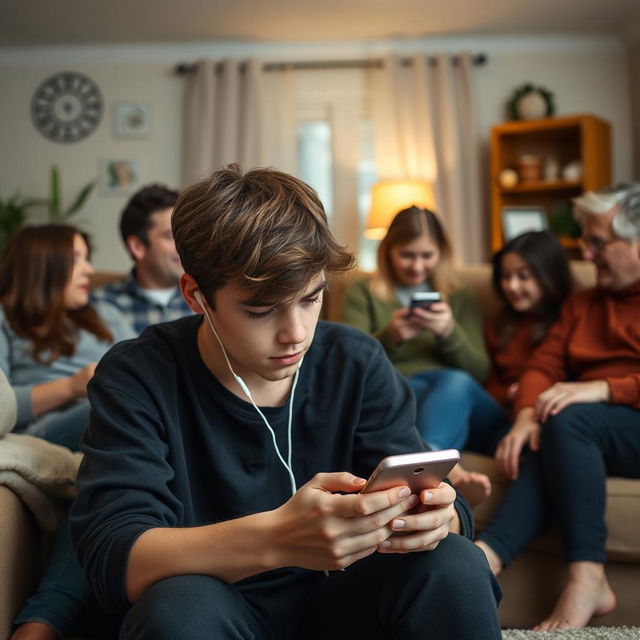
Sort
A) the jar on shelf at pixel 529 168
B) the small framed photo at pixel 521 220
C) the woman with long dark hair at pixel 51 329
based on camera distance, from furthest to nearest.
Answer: the jar on shelf at pixel 529 168 → the small framed photo at pixel 521 220 → the woman with long dark hair at pixel 51 329

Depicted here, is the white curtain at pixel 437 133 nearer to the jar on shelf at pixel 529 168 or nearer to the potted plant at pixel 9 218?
the jar on shelf at pixel 529 168

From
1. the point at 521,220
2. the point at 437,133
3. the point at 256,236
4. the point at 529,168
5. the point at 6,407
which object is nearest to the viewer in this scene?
the point at 256,236

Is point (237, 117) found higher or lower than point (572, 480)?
higher

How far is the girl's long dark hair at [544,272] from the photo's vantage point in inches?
93.1

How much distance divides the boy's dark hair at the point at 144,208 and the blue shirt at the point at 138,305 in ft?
0.53

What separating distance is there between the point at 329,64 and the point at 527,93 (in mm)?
1358

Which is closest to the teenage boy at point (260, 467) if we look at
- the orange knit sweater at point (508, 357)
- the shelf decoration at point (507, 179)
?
the orange knit sweater at point (508, 357)

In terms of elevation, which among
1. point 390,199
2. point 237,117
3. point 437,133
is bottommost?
point 390,199

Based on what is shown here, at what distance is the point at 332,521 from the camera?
913 millimetres

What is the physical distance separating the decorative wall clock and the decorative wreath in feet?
9.35

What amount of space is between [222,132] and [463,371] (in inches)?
149

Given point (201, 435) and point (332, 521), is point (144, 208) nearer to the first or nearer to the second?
point (201, 435)

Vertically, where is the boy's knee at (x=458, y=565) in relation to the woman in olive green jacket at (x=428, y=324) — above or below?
below

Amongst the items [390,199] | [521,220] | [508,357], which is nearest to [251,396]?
[508,357]
